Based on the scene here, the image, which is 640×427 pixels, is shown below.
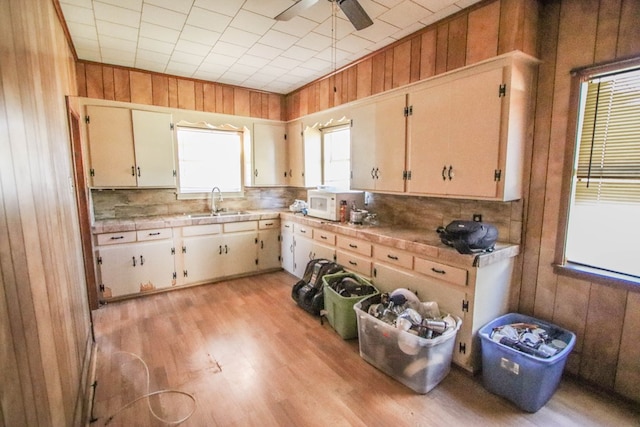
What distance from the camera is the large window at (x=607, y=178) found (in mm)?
1928

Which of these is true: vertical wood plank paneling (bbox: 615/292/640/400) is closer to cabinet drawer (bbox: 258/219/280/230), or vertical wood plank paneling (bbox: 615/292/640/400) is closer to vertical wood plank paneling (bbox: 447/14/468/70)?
vertical wood plank paneling (bbox: 447/14/468/70)

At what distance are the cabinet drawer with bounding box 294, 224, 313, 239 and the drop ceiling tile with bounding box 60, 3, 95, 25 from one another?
2863 millimetres

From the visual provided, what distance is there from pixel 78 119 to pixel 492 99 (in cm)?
398

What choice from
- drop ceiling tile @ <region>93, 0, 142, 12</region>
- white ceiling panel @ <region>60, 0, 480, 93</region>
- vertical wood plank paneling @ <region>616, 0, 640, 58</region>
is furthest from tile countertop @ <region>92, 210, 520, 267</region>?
drop ceiling tile @ <region>93, 0, 142, 12</region>

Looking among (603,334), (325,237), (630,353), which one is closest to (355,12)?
(325,237)

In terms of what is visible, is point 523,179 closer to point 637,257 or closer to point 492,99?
point 492,99

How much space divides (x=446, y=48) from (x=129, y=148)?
11.9 feet

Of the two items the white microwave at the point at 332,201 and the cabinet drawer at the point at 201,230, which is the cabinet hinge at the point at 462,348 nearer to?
the white microwave at the point at 332,201

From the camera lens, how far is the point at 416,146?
9.16 feet

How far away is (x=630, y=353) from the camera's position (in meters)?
1.96

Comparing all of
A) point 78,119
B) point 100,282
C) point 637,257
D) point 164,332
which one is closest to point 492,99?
point 637,257

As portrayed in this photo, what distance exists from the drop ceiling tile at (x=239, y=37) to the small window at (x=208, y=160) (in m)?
1.74

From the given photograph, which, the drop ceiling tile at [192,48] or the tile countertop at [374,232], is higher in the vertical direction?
the drop ceiling tile at [192,48]

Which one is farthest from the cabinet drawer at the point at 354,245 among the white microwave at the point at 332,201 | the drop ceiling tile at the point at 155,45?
the drop ceiling tile at the point at 155,45
